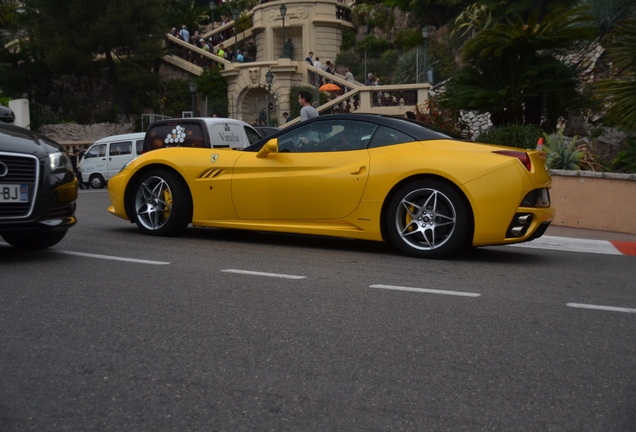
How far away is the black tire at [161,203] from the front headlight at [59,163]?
151cm

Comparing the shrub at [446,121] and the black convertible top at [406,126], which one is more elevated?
the shrub at [446,121]

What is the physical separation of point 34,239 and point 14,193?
1.01 m

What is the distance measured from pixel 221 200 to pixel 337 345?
419cm

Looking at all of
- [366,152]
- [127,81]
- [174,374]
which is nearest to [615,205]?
[366,152]

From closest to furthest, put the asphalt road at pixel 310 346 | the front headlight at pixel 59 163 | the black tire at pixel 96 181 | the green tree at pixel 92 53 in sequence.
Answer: the asphalt road at pixel 310 346, the front headlight at pixel 59 163, the black tire at pixel 96 181, the green tree at pixel 92 53

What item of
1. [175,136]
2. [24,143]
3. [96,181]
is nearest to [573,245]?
[24,143]

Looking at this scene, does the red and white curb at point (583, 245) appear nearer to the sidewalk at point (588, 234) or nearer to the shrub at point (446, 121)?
the sidewalk at point (588, 234)

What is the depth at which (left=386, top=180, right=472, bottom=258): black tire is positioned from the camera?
261 inches

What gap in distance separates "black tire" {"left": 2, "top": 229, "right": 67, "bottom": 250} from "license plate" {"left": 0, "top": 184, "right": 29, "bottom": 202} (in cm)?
80

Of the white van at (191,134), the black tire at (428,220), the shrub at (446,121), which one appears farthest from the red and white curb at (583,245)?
the shrub at (446,121)

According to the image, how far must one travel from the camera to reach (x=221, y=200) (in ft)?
25.5

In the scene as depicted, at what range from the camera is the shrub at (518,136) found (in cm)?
1316

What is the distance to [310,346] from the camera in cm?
379

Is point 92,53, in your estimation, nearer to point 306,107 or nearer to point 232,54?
point 232,54
